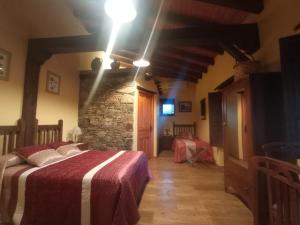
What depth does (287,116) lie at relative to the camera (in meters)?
1.55

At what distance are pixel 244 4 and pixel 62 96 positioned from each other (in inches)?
139

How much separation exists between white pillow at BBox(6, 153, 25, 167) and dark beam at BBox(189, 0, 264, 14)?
3074mm

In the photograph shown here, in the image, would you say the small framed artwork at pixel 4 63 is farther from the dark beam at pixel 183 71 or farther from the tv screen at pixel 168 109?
the tv screen at pixel 168 109

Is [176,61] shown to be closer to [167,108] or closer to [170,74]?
[170,74]

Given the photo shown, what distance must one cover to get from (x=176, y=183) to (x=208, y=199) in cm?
74

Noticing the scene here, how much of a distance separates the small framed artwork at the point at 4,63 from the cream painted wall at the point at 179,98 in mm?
5341

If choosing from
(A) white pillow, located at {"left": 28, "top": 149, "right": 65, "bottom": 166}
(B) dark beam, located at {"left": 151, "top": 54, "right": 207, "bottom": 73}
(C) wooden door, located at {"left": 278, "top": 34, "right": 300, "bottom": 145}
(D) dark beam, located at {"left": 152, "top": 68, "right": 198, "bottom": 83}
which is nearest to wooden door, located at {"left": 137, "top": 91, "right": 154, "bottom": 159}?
(D) dark beam, located at {"left": 152, "top": 68, "right": 198, "bottom": 83}

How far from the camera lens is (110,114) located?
14.2 feet

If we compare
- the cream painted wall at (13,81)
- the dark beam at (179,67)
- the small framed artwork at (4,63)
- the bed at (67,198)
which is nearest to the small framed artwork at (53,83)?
the cream painted wall at (13,81)

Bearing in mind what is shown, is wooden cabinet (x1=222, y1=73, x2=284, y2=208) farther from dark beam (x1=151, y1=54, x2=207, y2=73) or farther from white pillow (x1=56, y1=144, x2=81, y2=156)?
dark beam (x1=151, y1=54, x2=207, y2=73)

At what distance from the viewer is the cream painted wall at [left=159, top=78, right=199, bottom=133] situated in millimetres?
7082

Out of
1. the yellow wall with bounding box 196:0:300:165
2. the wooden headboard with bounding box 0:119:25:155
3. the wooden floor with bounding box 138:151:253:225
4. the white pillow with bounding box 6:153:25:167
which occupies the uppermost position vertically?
the yellow wall with bounding box 196:0:300:165

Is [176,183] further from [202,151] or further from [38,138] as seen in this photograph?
[38,138]

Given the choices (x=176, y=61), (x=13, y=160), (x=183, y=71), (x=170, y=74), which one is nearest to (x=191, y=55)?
(x=176, y=61)
